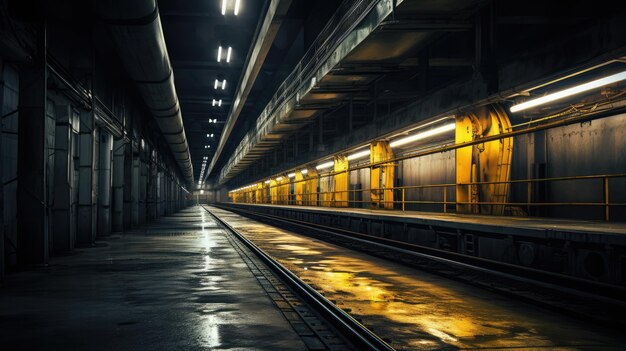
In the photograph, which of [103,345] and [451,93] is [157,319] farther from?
[451,93]

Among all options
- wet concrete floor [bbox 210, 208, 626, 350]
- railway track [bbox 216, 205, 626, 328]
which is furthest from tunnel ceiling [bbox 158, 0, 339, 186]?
wet concrete floor [bbox 210, 208, 626, 350]

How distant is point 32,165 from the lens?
9.30 meters

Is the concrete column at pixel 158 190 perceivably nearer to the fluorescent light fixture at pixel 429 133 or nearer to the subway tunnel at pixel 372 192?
the subway tunnel at pixel 372 192

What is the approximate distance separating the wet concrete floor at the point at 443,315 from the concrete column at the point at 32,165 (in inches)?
184

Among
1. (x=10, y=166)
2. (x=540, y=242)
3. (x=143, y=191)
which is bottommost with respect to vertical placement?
(x=540, y=242)

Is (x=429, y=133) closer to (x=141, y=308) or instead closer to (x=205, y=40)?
(x=205, y=40)

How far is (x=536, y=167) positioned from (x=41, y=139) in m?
11.7

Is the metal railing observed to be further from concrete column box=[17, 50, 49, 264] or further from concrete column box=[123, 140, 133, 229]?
concrete column box=[123, 140, 133, 229]

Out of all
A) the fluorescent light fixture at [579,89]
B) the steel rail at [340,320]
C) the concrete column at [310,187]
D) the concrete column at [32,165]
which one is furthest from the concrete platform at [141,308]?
the concrete column at [310,187]

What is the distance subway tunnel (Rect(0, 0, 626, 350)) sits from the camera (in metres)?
5.36

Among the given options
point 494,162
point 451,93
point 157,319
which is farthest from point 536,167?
point 157,319

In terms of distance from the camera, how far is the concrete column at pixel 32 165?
9.20m

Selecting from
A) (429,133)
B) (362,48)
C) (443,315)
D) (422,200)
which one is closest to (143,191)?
(422,200)

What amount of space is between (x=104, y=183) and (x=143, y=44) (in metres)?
7.16
